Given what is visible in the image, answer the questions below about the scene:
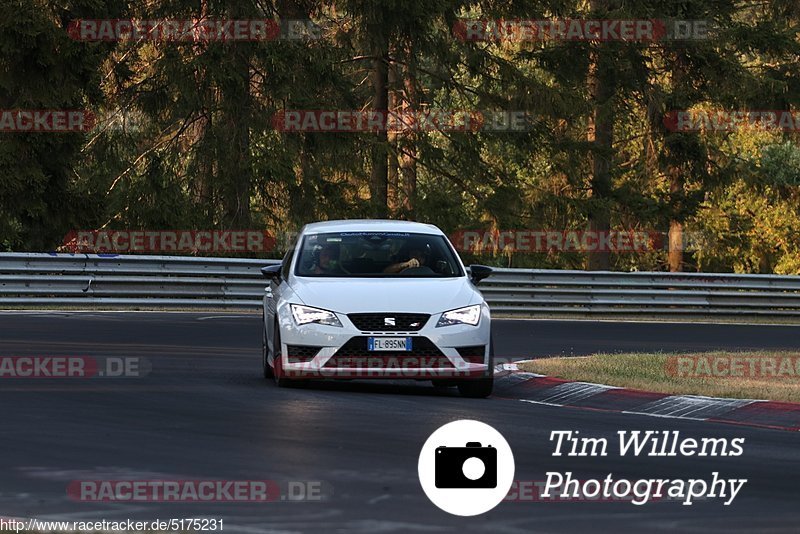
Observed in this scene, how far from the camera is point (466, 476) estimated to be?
31.4 feet

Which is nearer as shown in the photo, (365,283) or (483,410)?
(483,410)

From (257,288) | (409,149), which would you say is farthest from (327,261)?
(409,149)

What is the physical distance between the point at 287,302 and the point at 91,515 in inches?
272

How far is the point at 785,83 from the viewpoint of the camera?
156ft

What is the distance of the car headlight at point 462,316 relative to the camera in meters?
15.1

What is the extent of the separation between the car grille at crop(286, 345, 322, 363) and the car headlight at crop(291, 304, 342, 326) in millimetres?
223

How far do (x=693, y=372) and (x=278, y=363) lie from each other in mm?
5020

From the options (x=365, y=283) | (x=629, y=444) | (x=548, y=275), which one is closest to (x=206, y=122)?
(x=548, y=275)

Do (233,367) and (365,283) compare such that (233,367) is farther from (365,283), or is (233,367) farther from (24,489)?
(24,489)

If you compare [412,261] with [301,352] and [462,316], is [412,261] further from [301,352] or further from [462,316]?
[301,352]

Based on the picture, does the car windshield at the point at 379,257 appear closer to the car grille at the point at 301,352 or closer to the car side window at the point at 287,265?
the car side window at the point at 287,265

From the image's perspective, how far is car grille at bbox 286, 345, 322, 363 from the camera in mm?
15125

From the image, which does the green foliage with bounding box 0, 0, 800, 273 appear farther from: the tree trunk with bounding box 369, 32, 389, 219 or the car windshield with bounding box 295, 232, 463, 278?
the car windshield with bounding box 295, 232, 463, 278

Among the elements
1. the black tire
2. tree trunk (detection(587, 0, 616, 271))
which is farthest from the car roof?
tree trunk (detection(587, 0, 616, 271))
